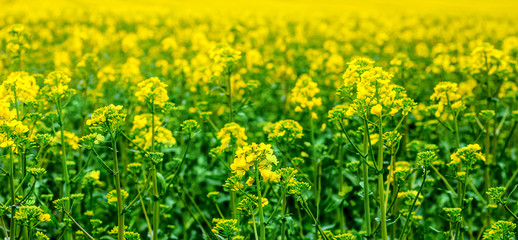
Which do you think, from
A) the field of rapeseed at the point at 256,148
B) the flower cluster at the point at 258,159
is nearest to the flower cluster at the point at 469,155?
the field of rapeseed at the point at 256,148

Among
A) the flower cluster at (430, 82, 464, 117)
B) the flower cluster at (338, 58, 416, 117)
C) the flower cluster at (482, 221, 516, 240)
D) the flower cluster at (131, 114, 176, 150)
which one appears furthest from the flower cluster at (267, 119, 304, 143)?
the flower cluster at (482, 221, 516, 240)

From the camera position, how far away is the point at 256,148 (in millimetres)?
2887

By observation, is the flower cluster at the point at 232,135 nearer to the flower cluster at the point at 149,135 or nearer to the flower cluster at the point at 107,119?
the flower cluster at the point at 149,135

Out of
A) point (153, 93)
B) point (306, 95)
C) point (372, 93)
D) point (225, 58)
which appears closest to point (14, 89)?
point (153, 93)

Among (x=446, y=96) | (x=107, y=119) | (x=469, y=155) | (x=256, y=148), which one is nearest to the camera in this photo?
(x=256, y=148)

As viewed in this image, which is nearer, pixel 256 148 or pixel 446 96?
pixel 256 148

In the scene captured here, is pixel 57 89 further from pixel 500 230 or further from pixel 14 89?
pixel 500 230

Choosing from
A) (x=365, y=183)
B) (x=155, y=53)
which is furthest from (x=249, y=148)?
(x=155, y=53)

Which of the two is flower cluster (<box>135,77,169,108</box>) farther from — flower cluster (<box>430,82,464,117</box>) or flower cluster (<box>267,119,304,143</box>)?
flower cluster (<box>430,82,464,117</box>)

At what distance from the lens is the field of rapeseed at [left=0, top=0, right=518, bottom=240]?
10.6 feet

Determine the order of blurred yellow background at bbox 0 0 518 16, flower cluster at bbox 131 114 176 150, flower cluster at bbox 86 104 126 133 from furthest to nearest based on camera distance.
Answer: blurred yellow background at bbox 0 0 518 16
flower cluster at bbox 131 114 176 150
flower cluster at bbox 86 104 126 133

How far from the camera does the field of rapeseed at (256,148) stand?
Answer: 3229 millimetres

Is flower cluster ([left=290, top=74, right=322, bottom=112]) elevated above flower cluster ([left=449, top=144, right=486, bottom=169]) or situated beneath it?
Result: elevated above

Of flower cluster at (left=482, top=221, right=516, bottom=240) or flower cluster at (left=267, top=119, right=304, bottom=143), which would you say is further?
flower cluster at (left=267, top=119, right=304, bottom=143)
